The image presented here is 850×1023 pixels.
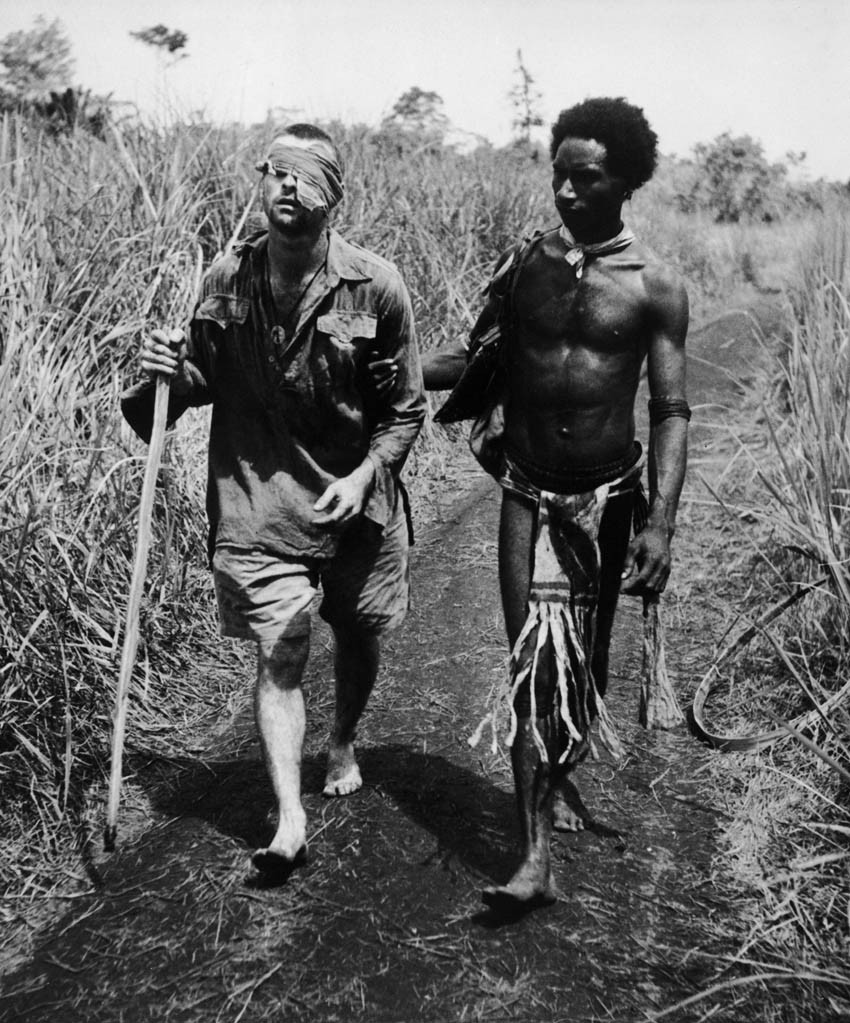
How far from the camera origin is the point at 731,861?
2.93 meters

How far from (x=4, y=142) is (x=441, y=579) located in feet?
9.34

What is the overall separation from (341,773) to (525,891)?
0.85m

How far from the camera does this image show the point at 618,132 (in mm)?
2537

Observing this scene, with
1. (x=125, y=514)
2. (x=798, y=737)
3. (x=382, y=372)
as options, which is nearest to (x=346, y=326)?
(x=382, y=372)

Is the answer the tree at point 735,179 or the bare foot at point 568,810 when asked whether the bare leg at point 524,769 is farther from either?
the tree at point 735,179

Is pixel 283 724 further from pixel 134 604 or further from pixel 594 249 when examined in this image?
pixel 594 249

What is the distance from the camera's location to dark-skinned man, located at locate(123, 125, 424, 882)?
2.77 meters

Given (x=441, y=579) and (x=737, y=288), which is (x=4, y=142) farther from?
(x=737, y=288)

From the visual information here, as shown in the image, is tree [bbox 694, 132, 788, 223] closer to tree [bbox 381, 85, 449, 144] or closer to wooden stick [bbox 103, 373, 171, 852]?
tree [bbox 381, 85, 449, 144]

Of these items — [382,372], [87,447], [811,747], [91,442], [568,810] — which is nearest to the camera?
[811,747]

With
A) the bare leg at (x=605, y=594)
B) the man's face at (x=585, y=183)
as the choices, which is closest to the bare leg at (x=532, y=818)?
the bare leg at (x=605, y=594)

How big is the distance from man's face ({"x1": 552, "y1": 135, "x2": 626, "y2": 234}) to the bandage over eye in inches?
23.1

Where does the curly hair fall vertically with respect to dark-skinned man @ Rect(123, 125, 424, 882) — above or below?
above

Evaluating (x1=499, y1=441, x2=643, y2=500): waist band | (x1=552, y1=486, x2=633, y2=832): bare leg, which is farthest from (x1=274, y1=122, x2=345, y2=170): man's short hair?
(x1=552, y1=486, x2=633, y2=832): bare leg
